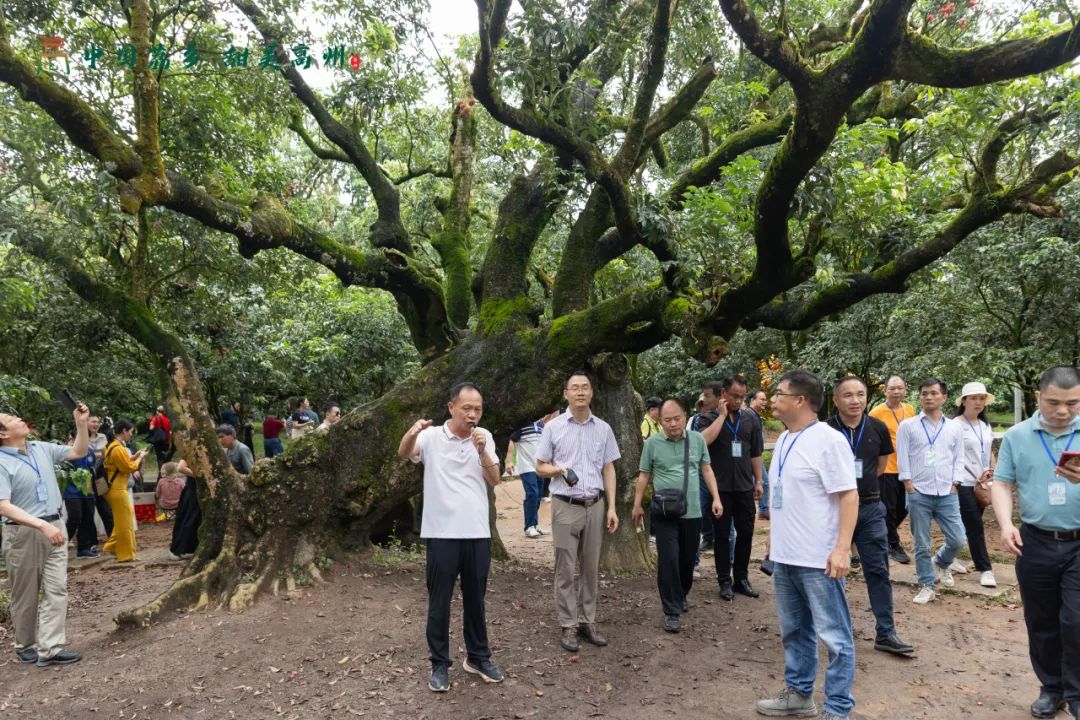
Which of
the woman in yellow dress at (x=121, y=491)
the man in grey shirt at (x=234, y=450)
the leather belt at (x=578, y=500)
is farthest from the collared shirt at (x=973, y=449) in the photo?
the woman in yellow dress at (x=121, y=491)

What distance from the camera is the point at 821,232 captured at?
6.24 m

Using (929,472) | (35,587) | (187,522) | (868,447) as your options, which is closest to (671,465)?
(868,447)

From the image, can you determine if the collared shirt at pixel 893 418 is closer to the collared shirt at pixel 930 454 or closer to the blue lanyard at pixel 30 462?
the collared shirt at pixel 930 454

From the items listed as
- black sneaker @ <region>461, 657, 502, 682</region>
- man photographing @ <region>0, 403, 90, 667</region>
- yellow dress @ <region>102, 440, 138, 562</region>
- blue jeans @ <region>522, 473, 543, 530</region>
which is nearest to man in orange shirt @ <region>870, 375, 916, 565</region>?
black sneaker @ <region>461, 657, 502, 682</region>

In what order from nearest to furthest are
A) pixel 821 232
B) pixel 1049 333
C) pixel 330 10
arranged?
pixel 821 232, pixel 330 10, pixel 1049 333

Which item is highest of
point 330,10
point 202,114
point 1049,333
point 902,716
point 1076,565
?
point 330,10

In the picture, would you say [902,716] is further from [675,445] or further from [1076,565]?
[675,445]

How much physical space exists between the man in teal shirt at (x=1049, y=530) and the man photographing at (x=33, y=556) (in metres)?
6.58

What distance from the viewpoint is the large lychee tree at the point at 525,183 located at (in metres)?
6.04

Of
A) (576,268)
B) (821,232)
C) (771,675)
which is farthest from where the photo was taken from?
(576,268)

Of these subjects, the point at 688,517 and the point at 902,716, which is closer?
the point at 902,716

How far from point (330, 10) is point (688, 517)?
7.47 meters

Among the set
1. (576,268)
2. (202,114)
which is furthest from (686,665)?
(202,114)

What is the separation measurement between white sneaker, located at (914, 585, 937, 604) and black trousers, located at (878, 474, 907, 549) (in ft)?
2.20
